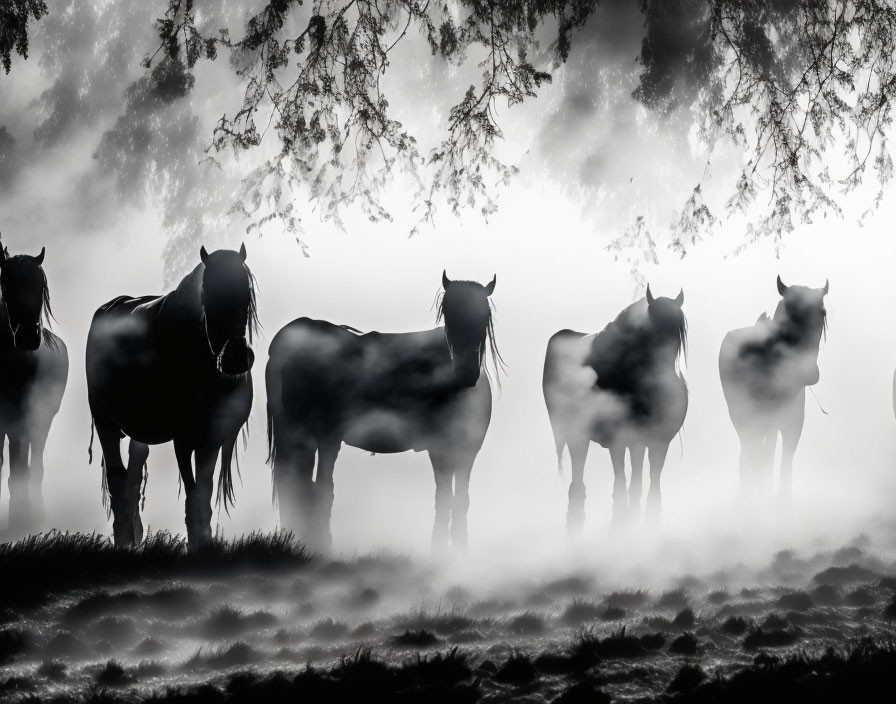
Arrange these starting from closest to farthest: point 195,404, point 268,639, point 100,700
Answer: point 100,700, point 268,639, point 195,404

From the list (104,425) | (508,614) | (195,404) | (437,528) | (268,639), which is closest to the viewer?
(268,639)

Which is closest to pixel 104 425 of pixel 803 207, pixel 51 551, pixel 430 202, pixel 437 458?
pixel 51 551

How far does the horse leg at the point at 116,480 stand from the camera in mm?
8422

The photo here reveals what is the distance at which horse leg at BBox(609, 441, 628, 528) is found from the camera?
356 inches

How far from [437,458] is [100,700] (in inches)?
171

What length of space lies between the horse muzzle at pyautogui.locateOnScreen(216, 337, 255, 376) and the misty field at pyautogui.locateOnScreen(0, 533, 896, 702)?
140 cm

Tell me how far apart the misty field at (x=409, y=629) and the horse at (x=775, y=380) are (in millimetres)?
2872

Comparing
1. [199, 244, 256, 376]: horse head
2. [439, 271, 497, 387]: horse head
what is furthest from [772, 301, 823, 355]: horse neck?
[199, 244, 256, 376]: horse head

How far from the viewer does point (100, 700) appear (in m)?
4.52

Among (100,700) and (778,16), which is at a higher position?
(778,16)

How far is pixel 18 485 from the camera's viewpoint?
1023cm

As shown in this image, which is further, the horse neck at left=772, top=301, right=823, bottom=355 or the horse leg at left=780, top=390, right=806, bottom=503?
the horse leg at left=780, top=390, right=806, bottom=503

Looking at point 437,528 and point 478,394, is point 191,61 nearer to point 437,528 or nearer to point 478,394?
point 478,394

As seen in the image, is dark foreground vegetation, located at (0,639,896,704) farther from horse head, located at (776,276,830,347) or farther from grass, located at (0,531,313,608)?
horse head, located at (776,276,830,347)
